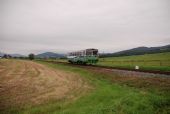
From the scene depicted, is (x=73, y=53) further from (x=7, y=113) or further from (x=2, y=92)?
(x=7, y=113)

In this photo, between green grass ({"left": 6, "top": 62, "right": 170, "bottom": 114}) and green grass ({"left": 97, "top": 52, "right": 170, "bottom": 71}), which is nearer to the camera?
green grass ({"left": 6, "top": 62, "right": 170, "bottom": 114})

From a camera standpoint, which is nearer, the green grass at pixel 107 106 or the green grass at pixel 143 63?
the green grass at pixel 107 106

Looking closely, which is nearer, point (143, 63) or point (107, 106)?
point (107, 106)

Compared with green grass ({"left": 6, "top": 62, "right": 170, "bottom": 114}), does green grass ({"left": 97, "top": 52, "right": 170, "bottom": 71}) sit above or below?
above

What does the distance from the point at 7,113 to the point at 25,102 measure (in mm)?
1617

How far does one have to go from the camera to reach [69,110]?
32.3 ft

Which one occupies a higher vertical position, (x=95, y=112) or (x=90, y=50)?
(x=90, y=50)

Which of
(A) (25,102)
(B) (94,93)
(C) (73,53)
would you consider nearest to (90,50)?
(C) (73,53)

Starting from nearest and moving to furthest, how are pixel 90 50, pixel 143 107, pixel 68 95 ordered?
1. pixel 143 107
2. pixel 68 95
3. pixel 90 50

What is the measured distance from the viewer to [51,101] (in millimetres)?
11359

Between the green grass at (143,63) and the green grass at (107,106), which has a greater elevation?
the green grass at (143,63)

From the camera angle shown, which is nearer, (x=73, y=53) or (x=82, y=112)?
(x=82, y=112)

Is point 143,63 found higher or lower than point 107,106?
higher

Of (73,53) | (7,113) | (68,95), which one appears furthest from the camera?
(73,53)
